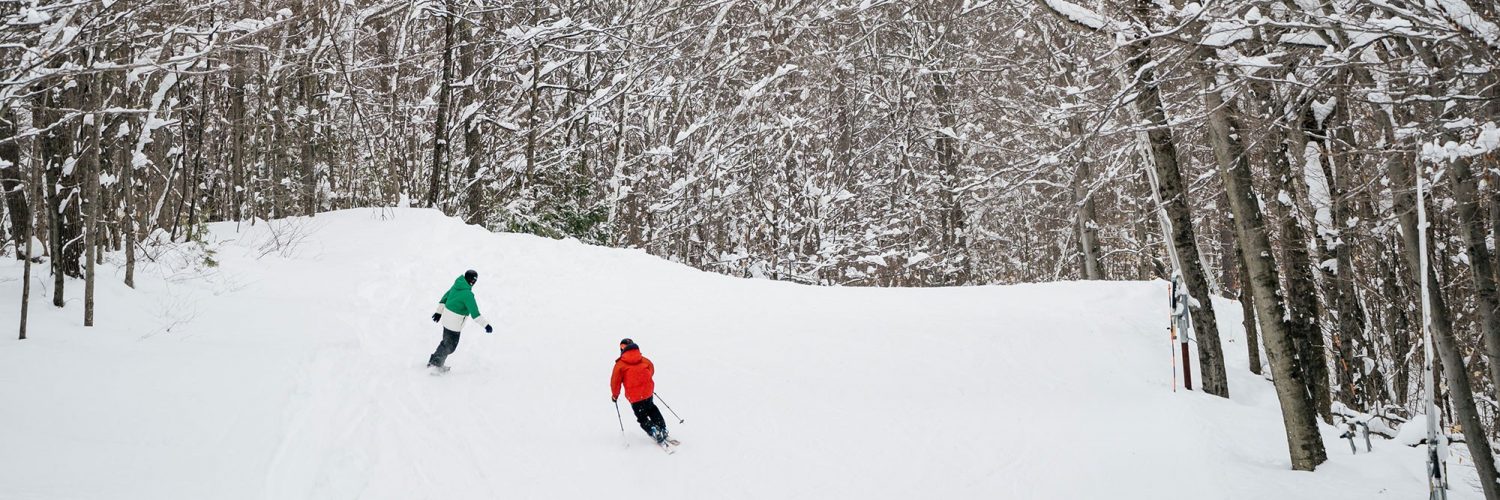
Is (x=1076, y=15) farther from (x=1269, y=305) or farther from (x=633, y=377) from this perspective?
(x=633, y=377)

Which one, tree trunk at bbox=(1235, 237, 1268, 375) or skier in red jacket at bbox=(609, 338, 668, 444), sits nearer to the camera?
skier in red jacket at bbox=(609, 338, 668, 444)

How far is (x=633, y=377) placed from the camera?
850 centimetres

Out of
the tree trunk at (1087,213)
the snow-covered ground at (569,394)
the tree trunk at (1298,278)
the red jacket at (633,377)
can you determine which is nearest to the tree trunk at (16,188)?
the snow-covered ground at (569,394)

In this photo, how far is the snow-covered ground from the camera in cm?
696

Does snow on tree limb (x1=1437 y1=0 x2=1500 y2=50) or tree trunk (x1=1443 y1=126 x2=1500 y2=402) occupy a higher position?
snow on tree limb (x1=1437 y1=0 x2=1500 y2=50)

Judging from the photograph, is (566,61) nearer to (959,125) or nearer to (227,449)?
(959,125)

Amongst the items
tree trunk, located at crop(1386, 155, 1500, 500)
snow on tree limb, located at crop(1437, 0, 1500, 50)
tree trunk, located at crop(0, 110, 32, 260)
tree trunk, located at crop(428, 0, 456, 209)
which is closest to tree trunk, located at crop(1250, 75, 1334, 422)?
tree trunk, located at crop(1386, 155, 1500, 500)

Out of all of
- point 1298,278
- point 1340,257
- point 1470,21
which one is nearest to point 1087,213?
point 1340,257

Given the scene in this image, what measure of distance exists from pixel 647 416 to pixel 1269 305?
6036mm

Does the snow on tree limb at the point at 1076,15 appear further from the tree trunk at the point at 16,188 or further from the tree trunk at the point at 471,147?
the tree trunk at the point at 471,147

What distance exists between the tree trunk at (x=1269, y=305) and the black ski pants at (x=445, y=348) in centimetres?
835

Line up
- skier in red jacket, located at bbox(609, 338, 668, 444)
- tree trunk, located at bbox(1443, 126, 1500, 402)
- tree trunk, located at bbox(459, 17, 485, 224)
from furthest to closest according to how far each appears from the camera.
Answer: tree trunk, located at bbox(459, 17, 485, 224)
skier in red jacket, located at bbox(609, 338, 668, 444)
tree trunk, located at bbox(1443, 126, 1500, 402)

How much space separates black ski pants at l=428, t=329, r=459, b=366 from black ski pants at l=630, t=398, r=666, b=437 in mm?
2968

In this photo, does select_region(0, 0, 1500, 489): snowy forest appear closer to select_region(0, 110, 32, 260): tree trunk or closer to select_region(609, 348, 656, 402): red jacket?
select_region(0, 110, 32, 260): tree trunk
